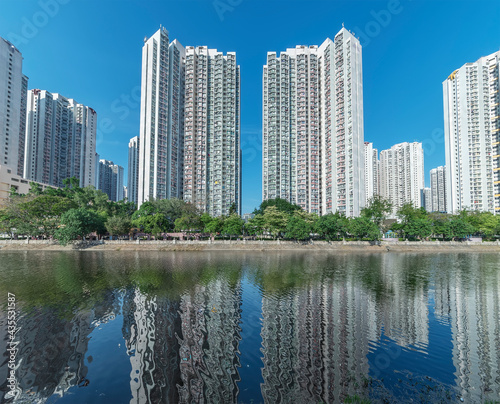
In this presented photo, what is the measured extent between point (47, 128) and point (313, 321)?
145 metres

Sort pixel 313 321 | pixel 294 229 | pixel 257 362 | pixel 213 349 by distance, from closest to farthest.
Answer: pixel 257 362
pixel 213 349
pixel 313 321
pixel 294 229

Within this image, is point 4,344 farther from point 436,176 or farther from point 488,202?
point 436,176

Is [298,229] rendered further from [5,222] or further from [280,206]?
[5,222]

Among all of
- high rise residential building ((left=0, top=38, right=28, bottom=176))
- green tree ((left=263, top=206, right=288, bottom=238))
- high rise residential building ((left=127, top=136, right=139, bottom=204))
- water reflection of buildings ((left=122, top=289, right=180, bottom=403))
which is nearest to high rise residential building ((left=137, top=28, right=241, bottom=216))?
green tree ((left=263, top=206, right=288, bottom=238))

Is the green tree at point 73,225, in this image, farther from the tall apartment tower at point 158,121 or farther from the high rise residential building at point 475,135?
the high rise residential building at point 475,135

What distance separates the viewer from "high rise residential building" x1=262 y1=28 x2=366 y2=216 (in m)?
86.5

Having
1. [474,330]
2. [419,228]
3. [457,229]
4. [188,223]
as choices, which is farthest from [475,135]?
[474,330]

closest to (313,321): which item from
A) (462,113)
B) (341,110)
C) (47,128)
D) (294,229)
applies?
(294,229)

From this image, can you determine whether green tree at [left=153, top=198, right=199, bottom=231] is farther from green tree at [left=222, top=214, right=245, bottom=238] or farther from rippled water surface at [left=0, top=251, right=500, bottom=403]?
rippled water surface at [left=0, top=251, right=500, bottom=403]

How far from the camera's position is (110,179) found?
567 feet

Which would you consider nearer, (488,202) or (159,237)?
(159,237)

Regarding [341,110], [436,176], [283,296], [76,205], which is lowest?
[283,296]

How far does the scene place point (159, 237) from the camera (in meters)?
63.3

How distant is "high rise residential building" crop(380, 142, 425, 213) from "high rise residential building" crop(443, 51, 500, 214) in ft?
112
